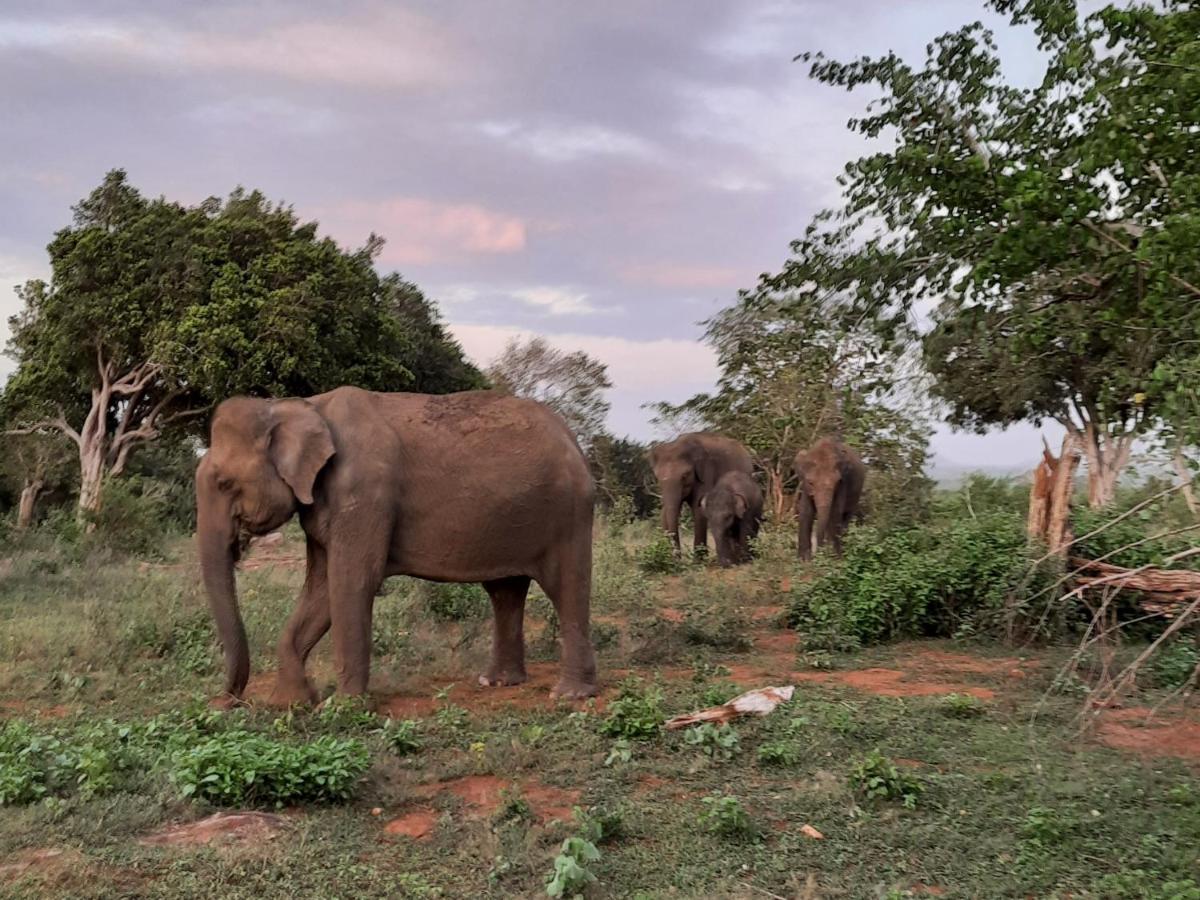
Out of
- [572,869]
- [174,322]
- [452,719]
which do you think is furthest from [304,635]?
[174,322]

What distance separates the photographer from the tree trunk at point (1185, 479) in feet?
15.5

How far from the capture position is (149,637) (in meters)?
9.67

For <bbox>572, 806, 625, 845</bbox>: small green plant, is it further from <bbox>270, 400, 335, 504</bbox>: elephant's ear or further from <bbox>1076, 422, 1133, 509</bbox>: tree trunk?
<bbox>1076, 422, 1133, 509</bbox>: tree trunk

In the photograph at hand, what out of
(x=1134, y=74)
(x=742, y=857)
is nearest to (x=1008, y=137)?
(x=1134, y=74)

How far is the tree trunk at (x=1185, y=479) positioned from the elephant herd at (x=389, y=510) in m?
4.50

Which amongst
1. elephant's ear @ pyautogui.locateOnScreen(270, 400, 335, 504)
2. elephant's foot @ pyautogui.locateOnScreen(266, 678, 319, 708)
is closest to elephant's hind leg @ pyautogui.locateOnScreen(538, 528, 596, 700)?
elephant's foot @ pyautogui.locateOnScreen(266, 678, 319, 708)

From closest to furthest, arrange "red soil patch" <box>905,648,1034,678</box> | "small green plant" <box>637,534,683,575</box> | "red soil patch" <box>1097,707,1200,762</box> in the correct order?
1. "red soil patch" <box>1097,707,1200,762</box>
2. "red soil patch" <box>905,648,1034,678</box>
3. "small green plant" <box>637,534,683,575</box>

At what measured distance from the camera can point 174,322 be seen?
2108 cm

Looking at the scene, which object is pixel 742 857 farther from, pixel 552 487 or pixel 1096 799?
pixel 552 487

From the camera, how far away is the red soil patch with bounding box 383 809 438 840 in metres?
5.12

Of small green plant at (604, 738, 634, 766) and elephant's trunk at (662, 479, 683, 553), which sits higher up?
elephant's trunk at (662, 479, 683, 553)

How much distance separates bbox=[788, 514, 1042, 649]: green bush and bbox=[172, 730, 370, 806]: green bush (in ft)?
20.0

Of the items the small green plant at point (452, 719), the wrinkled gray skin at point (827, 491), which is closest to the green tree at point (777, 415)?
the wrinkled gray skin at point (827, 491)

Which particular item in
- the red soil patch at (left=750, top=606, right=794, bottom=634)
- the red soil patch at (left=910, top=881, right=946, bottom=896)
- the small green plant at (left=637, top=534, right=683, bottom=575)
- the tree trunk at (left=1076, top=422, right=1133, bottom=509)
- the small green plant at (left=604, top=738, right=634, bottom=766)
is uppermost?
the tree trunk at (left=1076, top=422, right=1133, bottom=509)
